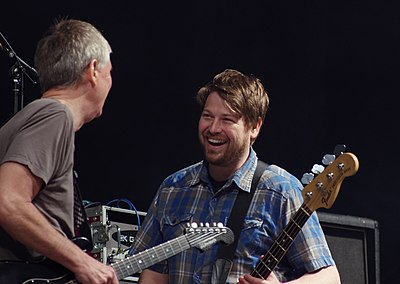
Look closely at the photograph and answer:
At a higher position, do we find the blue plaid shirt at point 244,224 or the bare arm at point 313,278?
the blue plaid shirt at point 244,224

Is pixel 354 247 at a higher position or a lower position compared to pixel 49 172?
lower

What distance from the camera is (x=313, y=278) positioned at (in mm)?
4332

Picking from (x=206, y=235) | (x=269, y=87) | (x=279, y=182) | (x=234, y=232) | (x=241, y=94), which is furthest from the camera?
(x=269, y=87)

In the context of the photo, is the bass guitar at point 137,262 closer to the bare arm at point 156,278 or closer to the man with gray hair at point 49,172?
the man with gray hair at point 49,172

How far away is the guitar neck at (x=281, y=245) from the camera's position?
169 inches

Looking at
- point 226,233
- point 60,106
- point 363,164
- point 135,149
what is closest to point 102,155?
point 135,149

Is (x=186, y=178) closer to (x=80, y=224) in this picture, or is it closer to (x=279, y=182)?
(x=279, y=182)

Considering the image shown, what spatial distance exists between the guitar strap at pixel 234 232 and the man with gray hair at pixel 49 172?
30.8 inches

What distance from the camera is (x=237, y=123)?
14.9 ft

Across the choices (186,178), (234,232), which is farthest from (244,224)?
(186,178)

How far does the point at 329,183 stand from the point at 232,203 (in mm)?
429

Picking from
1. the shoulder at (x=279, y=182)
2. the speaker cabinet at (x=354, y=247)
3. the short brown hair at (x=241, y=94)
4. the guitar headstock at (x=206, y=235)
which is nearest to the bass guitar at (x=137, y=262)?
the guitar headstock at (x=206, y=235)

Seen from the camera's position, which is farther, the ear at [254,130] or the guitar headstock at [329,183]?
the ear at [254,130]

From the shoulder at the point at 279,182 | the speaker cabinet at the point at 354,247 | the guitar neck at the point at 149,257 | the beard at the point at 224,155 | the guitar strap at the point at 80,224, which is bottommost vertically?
the speaker cabinet at the point at 354,247
